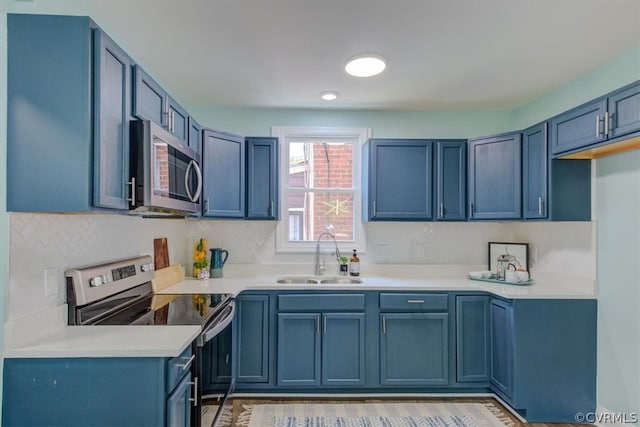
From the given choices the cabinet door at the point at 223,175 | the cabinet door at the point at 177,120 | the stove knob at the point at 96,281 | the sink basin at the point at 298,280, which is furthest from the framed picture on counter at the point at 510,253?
the stove knob at the point at 96,281

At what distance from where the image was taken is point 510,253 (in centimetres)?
320

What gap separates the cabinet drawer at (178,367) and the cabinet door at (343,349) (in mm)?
1280

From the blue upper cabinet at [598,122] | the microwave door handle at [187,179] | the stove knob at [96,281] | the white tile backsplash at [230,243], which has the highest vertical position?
the blue upper cabinet at [598,122]

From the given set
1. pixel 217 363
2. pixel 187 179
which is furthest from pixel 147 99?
pixel 217 363

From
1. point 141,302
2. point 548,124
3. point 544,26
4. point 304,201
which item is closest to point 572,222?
point 548,124

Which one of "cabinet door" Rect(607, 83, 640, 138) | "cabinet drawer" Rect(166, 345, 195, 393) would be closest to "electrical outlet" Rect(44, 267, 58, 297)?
"cabinet drawer" Rect(166, 345, 195, 393)

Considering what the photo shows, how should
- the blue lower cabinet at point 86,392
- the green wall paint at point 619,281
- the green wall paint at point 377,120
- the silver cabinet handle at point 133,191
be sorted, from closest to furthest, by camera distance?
1. the blue lower cabinet at point 86,392
2. the silver cabinet handle at point 133,191
3. the green wall paint at point 619,281
4. the green wall paint at point 377,120

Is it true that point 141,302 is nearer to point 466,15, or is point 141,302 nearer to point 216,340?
point 216,340

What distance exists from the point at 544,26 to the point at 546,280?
198 centimetres

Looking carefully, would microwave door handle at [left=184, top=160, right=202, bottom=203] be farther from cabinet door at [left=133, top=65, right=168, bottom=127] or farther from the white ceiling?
the white ceiling

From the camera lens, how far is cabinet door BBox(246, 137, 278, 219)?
3094 millimetres

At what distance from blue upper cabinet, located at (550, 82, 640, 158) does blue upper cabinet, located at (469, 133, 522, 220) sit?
35 centimetres

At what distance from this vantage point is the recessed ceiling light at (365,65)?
2291 millimetres

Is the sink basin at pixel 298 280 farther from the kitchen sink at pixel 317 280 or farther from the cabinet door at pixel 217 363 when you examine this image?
the cabinet door at pixel 217 363
